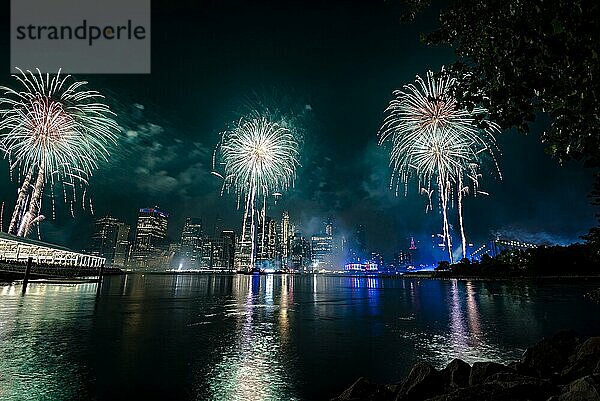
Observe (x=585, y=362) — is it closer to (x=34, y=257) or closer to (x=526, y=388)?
(x=526, y=388)

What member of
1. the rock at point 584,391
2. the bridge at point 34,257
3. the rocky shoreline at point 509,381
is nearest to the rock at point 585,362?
the rocky shoreline at point 509,381

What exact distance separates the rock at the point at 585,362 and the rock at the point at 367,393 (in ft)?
14.2

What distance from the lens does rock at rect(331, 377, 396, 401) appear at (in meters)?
9.84

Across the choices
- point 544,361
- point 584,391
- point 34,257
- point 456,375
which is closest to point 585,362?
point 544,361

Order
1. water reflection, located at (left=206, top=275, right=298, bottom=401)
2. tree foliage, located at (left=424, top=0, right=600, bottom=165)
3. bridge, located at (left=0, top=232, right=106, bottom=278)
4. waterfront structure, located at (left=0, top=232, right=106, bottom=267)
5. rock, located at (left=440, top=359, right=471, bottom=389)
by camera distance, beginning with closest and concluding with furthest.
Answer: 1. tree foliage, located at (left=424, top=0, right=600, bottom=165)
2. rock, located at (left=440, top=359, right=471, bottom=389)
3. water reflection, located at (left=206, top=275, right=298, bottom=401)
4. bridge, located at (left=0, top=232, right=106, bottom=278)
5. waterfront structure, located at (left=0, top=232, right=106, bottom=267)

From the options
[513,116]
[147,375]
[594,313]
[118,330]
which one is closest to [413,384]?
[513,116]

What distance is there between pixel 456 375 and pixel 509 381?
2.75 m

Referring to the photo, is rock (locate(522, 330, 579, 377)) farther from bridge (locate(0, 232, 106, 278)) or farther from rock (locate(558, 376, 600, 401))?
bridge (locate(0, 232, 106, 278))

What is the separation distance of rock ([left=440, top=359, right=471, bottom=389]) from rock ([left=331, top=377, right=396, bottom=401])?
1.67 metres

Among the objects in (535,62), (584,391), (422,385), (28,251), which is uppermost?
(28,251)

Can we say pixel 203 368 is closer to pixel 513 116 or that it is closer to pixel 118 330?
pixel 118 330

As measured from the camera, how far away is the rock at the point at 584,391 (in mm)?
6422

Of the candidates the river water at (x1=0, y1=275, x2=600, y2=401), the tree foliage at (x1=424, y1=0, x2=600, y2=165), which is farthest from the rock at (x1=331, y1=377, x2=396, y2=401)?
the tree foliage at (x1=424, y1=0, x2=600, y2=165)

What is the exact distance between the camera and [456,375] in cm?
1074
